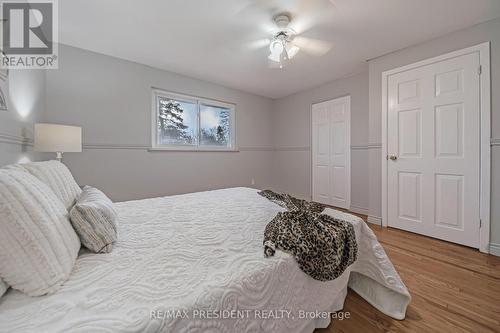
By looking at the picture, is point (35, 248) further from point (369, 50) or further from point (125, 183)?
point (369, 50)

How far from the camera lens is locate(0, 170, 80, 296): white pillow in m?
0.63

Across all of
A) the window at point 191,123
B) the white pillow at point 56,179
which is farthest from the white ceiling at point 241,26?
the white pillow at point 56,179

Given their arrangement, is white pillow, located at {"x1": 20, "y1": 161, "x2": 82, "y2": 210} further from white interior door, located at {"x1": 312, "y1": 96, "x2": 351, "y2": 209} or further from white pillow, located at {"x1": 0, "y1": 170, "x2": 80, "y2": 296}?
white interior door, located at {"x1": 312, "y1": 96, "x2": 351, "y2": 209}

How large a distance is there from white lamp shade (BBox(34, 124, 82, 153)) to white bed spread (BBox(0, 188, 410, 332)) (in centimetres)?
113

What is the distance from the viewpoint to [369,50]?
106 inches

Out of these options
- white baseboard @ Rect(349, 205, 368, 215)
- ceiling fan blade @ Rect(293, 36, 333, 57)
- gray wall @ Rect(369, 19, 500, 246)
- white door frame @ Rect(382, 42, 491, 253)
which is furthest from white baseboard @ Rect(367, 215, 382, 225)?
ceiling fan blade @ Rect(293, 36, 333, 57)

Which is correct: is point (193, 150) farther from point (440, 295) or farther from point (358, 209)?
point (440, 295)

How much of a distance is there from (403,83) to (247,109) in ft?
9.01

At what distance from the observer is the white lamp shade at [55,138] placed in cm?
187

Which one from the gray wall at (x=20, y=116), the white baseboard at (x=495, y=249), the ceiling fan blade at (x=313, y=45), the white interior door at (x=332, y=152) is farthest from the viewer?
the white interior door at (x=332, y=152)

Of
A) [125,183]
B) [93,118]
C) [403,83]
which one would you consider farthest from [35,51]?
[403,83]

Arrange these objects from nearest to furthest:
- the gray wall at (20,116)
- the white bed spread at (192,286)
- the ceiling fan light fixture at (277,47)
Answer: the white bed spread at (192,286) → the gray wall at (20,116) → the ceiling fan light fixture at (277,47)

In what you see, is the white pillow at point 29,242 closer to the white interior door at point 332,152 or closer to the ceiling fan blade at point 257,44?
the ceiling fan blade at point 257,44

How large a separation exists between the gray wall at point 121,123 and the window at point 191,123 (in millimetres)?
134
